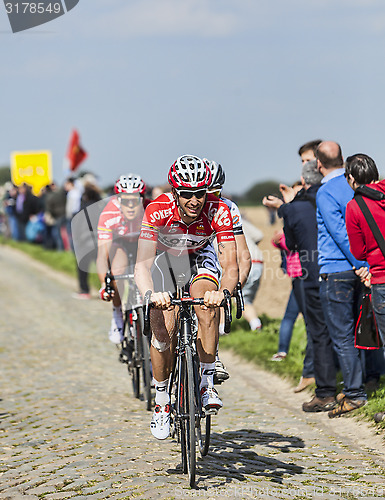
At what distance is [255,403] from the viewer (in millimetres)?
9305

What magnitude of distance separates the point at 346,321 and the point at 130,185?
8.67 ft

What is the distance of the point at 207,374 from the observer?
20.8 ft

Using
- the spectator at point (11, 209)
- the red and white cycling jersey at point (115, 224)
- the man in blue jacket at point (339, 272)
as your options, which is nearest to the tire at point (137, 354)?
the red and white cycling jersey at point (115, 224)

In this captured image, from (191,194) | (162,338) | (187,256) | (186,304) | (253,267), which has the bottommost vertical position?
(253,267)

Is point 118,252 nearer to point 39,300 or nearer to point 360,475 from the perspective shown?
point 360,475

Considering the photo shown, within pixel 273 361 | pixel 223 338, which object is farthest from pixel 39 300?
pixel 273 361

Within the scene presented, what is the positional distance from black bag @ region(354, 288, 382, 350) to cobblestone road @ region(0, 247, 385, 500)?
73 cm

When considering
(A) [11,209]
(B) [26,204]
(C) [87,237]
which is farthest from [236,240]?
(A) [11,209]

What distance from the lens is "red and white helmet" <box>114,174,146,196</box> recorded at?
9227 millimetres

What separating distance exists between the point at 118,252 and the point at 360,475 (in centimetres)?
427

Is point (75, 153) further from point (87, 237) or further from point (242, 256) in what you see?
point (242, 256)

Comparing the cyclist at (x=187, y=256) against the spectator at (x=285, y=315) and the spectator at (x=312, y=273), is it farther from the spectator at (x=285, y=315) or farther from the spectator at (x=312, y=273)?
the spectator at (x=285, y=315)

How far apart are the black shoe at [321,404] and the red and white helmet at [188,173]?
3401 mm

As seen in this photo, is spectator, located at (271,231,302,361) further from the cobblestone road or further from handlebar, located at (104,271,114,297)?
handlebar, located at (104,271,114,297)
